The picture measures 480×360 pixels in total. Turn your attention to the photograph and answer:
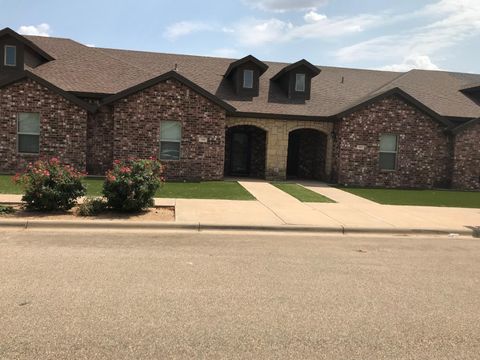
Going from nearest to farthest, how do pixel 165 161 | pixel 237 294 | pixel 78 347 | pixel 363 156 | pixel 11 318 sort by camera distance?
pixel 78 347 → pixel 11 318 → pixel 237 294 → pixel 165 161 → pixel 363 156

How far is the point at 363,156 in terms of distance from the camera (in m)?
19.2

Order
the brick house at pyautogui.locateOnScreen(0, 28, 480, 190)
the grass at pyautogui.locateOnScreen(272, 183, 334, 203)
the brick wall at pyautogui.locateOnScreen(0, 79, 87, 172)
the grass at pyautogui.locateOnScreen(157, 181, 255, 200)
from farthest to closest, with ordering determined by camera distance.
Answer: the brick house at pyautogui.locateOnScreen(0, 28, 480, 190), the brick wall at pyautogui.locateOnScreen(0, 79, 87, 172), the grass at pyautogui.locateOnScreen(272, 183, 334, 203), the grass at pyautogui.locateOnScreen(157, 181, 255, 200)

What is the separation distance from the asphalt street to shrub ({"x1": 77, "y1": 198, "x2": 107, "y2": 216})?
5.39 feet

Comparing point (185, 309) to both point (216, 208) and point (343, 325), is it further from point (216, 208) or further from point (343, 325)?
point (216, 208)

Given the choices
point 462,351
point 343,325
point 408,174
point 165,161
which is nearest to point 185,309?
point 343,325

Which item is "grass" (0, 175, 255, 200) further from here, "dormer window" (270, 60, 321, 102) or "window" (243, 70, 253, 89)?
"dormer window" (270, 60, 321, 102)

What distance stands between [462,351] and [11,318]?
4194 mm

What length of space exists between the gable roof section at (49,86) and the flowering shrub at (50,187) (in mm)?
7772

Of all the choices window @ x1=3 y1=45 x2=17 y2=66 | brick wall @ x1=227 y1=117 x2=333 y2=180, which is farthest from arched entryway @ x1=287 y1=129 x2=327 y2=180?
window @ x1=3 y1=45 x2=17 y2=66

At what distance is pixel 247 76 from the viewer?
838 inches

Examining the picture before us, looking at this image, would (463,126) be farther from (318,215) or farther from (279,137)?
(318,215)

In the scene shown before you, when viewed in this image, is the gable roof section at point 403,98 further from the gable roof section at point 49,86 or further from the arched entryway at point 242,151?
the gable roof section at point 49,86

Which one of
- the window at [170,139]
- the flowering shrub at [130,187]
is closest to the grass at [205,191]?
the window at [170,139]

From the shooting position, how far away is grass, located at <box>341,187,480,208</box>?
14494 millimetres
